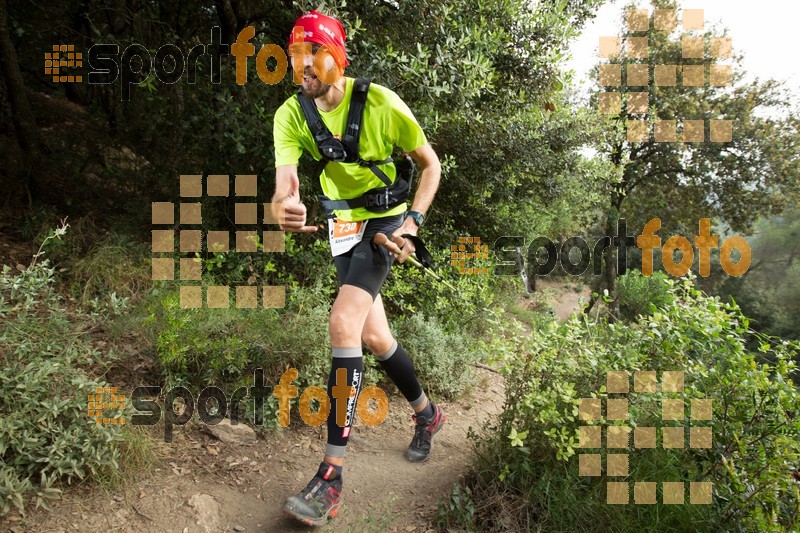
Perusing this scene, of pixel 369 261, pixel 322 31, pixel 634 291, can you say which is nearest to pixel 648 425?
pixel 369 261

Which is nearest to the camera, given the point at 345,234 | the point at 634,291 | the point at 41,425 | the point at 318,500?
the point at 41,425

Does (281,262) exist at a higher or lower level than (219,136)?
lower

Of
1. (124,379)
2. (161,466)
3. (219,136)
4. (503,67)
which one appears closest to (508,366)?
(161,466)

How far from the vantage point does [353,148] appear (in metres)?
3.05

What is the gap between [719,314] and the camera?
2.95m

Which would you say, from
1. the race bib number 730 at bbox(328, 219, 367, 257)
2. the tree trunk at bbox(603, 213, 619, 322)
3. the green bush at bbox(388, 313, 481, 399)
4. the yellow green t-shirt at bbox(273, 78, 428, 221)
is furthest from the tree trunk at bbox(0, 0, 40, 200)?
the tree trunk at bbox(603, 213, 619, 322)

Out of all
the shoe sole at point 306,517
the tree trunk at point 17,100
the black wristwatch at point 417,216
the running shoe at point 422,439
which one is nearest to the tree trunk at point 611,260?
the running shoe at point 422,439

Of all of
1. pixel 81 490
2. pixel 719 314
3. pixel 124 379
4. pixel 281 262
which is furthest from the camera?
pixel 281 262

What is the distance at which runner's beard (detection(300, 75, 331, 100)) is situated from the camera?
297cm

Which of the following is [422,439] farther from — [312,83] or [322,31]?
[322,31]

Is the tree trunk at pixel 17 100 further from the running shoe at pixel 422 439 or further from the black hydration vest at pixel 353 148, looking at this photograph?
the running shoe at pixel 422 439

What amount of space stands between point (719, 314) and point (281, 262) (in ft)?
14.0

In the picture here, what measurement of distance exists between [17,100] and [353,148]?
460cm

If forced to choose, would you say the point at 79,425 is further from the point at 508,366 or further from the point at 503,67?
the point at 503,67
